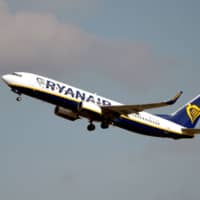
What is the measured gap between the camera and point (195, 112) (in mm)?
108250

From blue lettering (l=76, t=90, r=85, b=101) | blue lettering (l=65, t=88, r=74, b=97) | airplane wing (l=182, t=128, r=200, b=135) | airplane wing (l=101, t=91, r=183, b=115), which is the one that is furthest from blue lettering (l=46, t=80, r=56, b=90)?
airplane wing (l=182, t=128, r=200, b=135)

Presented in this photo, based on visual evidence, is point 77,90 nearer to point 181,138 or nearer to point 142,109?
point 142,109

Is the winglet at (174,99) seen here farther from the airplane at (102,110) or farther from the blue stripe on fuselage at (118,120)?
the blue stripe on fuselage at (118,120)

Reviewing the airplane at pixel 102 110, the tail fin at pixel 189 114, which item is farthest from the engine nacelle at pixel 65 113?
the tail fin at pixel 189 114

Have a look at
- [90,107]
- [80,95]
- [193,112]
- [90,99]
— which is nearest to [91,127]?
[90,99]

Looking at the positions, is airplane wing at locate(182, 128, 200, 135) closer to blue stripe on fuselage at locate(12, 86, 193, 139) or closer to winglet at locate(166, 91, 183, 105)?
blue stripe on fuselage at locate(12, 86, 193, 139)

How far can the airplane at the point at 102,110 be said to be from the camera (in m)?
92.9

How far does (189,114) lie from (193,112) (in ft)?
3.04

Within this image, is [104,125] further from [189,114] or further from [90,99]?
[189,114]

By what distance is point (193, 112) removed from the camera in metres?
108

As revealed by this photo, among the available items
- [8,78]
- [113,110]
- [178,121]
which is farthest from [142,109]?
[8,78]

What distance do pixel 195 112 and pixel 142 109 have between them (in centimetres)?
1388

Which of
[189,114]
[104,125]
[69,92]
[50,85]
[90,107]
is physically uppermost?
[189,114]

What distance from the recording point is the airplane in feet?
305
